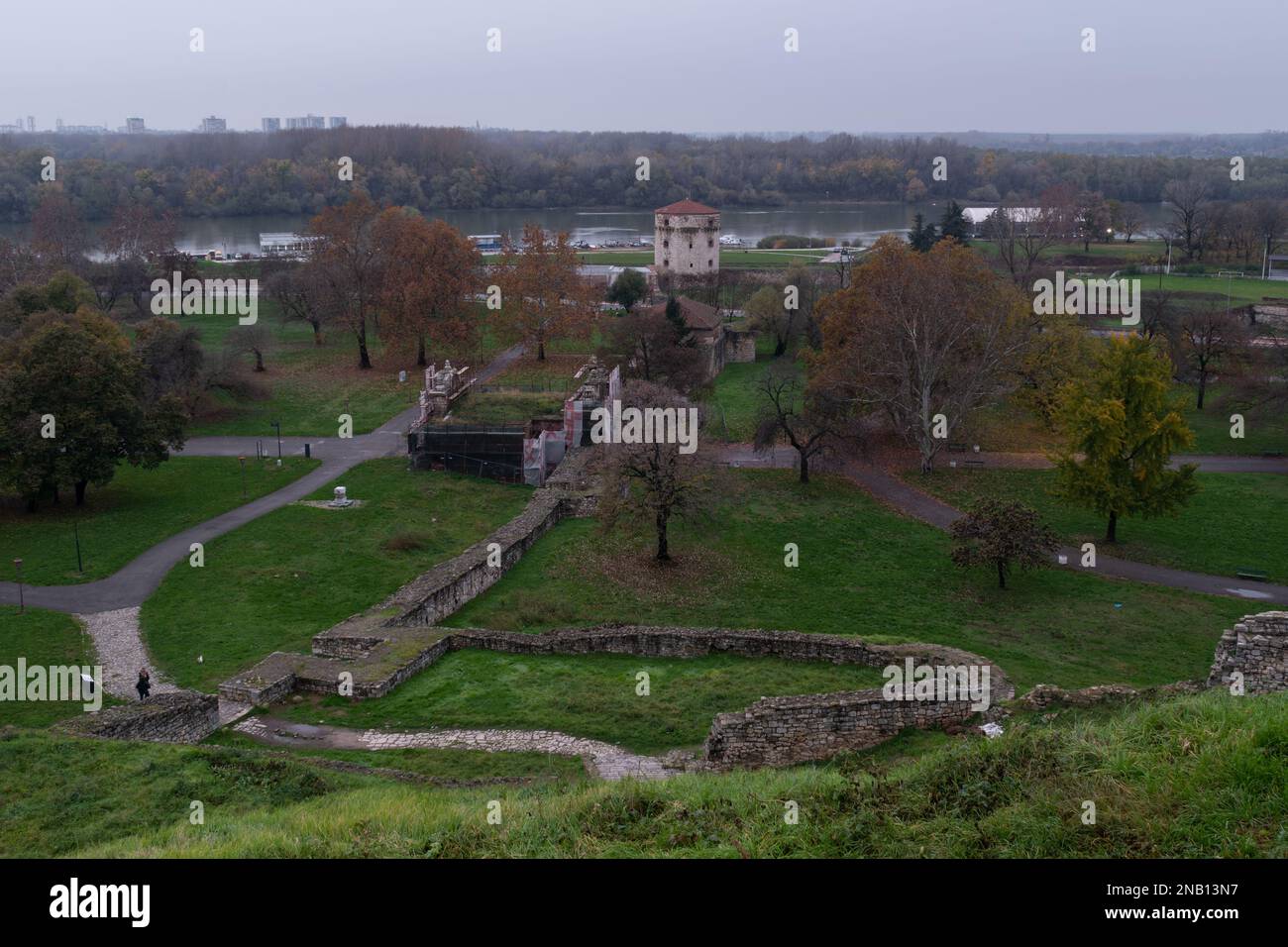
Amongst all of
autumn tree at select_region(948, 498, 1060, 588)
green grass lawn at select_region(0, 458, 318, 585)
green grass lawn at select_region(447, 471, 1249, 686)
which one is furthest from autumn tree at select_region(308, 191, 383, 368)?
autumn tree at select_region(948, 498, 1060, 588)

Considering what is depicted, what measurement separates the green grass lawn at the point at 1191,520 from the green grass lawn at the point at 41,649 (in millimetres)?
23822

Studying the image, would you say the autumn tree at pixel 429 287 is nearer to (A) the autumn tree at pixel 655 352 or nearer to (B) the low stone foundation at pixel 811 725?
(A) the autumn tree at pixel 655 352

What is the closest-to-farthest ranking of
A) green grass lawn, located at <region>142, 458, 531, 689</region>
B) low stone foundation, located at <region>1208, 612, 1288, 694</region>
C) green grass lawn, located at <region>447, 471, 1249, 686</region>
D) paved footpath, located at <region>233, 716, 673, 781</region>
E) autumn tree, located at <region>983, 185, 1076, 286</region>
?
low stone foundation, located at <region>1208, 612, 1288, 694</region>, paved footpath, located at <region>233, 716, 673, 781</region>, green grass lawn, located at <region>447, 471, 1249, 686</region>, green grass lawn, located at <region>142, 458, 531, 689</region>, autumn tree, located at <region>983, 185, 1076, 286</region>

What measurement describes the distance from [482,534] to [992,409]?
82.0 feet

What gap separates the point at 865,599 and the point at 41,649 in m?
17.3

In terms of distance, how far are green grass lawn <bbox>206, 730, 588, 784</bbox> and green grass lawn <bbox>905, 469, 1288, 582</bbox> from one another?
1876cm

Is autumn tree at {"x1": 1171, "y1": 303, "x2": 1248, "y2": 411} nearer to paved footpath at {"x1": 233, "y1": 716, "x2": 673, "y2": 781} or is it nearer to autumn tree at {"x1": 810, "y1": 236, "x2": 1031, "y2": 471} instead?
autumn tree at {"x1": 810, "y1": 236, "x2": 1031, "y2": 471}

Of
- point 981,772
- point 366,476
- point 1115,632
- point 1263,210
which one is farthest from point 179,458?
point 1263,210

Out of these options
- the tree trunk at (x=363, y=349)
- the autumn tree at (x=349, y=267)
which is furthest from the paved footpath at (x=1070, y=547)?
the autumn tree at (x=349, y=267)

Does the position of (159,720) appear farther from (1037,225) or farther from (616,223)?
(616,223)

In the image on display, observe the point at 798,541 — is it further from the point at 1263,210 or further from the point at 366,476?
the point at 1263,210

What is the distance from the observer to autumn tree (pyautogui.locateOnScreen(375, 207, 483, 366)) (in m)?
49.3

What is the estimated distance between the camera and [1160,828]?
850 centimetres

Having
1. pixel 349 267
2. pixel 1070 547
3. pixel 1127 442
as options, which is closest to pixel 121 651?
pixel 1070 547
